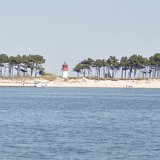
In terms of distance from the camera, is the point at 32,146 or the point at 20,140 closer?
the point at 32,146

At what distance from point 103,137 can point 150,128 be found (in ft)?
35.1

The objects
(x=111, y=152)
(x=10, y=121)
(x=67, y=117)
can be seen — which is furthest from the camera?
(x=67, y=117)

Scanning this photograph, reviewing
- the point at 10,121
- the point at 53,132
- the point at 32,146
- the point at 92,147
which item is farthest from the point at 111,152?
the point at 10,121

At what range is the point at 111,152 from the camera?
5206cm

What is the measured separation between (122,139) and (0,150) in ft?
43.3

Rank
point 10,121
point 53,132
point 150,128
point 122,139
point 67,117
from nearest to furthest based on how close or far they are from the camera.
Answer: point 122,139, point 53,132, point 150,128, point 10,121, point 67,117

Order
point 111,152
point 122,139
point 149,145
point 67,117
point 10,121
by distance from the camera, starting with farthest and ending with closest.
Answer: point 67,117
point 10,121
point 122,139
point 149,145
point 111,152

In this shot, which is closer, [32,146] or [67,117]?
[32,146]

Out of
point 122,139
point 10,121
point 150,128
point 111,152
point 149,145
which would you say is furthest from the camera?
point 10,121

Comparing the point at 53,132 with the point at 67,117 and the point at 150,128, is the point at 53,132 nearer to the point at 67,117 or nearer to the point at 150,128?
the point at 150,128

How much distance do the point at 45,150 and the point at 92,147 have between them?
4458 millimetres

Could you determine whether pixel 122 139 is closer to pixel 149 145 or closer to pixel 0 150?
pixel 149 145

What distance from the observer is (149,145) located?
55.9m

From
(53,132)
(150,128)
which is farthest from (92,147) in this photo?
(150,128)
